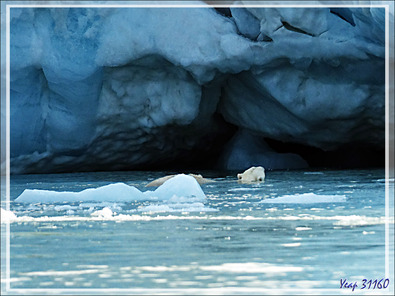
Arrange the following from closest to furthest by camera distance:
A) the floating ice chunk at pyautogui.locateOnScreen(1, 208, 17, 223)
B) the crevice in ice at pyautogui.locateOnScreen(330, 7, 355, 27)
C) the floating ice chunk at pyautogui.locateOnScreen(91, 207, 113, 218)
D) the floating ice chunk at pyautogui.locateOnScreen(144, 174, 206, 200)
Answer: the floating ice chunk at pyautogui.locateOnScreen(1, 208, 17, 223)
the floating ice chunk at pyautogui.locateOnScreen(91, 207, 113, 218)
the floating ice chunk at pyautogui.locateOnScreen(144, 174, 206, 200)
the crevice in ice at pyautogui.locateOnScreen(330, 7, 355, 27)

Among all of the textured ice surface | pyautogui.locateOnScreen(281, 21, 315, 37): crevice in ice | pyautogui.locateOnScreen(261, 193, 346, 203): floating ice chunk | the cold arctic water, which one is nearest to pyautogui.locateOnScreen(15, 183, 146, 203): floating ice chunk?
the textured ice surface

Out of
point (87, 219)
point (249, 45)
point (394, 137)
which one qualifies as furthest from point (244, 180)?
point (87, 219)

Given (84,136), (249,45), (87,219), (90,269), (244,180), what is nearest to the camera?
(90,269)

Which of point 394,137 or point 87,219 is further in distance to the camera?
point 394,137

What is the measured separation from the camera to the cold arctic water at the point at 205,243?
428cm

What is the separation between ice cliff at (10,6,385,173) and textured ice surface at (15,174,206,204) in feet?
12.0

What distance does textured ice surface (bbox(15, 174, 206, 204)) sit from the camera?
8805 mm

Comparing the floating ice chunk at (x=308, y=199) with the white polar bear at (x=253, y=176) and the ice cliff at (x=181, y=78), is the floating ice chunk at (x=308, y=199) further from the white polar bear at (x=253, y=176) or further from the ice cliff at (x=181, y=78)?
the ice cliff at (x=181, y=78)

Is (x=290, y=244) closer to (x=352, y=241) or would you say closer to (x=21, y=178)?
(x=352, y=241)

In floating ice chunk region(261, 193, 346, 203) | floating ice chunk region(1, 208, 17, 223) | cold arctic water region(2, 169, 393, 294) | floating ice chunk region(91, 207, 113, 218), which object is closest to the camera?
cold arctic water region(2, 169, 393, 294)

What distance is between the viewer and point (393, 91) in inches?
515

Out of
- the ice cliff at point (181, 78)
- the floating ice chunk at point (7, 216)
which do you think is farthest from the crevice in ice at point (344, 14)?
the floating ice chunk at point (7, 216)

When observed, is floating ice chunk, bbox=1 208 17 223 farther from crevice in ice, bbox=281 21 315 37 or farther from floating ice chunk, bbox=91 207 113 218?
crevice in ice, bbox=281 21 315 37

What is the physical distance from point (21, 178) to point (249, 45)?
391 cm
